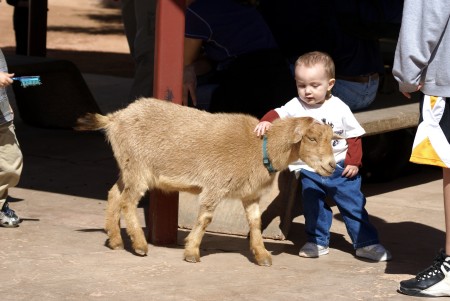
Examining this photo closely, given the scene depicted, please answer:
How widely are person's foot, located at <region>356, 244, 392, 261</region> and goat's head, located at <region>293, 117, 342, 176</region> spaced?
0.67 meters

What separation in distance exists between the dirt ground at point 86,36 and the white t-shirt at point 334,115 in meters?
9.69

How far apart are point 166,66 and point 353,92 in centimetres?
192

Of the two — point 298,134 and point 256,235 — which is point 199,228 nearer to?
point 256,235

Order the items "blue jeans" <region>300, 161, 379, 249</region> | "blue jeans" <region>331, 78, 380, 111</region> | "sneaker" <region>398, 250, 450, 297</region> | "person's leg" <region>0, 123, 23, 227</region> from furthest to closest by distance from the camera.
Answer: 1. "blue jeans" <region>331, 78, 380, 111</region>
2. "person's leg" <region>0, 123, 23, 227</region>
3. "blue jeans" <region>300, 161, 379, 249</region>
4. "sneaker" <region>398, 250, 450, 297</region>

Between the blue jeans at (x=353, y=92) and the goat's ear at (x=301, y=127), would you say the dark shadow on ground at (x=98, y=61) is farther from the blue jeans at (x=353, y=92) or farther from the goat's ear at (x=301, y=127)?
the goat's ear at (x=301, y=127)

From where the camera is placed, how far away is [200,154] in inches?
253

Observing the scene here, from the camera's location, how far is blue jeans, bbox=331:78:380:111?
26.7ft

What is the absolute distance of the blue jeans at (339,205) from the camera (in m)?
6.75

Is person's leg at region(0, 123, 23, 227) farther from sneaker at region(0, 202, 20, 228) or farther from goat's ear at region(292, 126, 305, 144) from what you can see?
goat's ear at region(292, 126, 305, 144)

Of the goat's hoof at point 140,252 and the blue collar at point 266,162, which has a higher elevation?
the blue collar at point 266,162

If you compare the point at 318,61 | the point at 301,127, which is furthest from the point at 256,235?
the point at 318,61

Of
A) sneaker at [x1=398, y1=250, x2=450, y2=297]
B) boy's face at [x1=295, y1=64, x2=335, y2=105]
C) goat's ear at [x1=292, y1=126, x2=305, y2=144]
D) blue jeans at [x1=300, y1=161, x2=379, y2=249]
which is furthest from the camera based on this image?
blue jeans at [x1=300, y1=161, x2=379, y2=249]

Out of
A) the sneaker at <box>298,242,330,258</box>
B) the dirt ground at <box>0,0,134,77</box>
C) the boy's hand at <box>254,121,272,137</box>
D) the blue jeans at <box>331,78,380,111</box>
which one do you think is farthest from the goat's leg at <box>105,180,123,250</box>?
the dirt ground at <box>0,0,134,77</box>

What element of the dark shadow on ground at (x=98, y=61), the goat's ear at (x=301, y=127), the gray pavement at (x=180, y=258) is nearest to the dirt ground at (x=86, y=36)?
the dark shadow on ground at (x=98, y=61)
